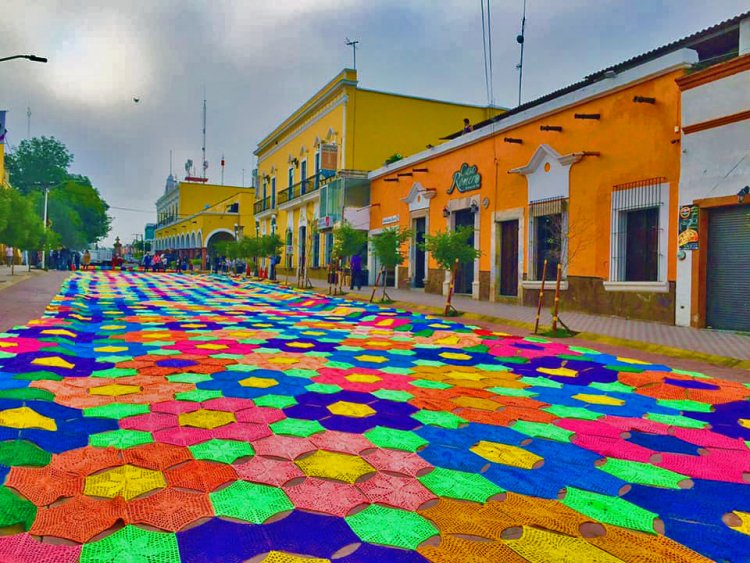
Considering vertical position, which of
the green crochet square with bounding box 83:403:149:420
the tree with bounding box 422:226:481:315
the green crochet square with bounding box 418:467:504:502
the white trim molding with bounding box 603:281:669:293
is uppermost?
the tree with bounding box 422:226:481:315

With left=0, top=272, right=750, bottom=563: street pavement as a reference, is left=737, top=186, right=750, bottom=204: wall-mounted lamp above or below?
above

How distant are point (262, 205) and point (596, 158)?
31.1 m

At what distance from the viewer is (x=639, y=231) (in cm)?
1134

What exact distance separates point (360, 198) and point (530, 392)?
20533 mm

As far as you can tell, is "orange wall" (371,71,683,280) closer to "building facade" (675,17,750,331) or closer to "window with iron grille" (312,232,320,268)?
"building facade" (675,17,750,331)

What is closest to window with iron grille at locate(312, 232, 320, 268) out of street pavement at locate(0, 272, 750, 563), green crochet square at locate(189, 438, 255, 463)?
street pavement at locate(0, 272, 750, 563)

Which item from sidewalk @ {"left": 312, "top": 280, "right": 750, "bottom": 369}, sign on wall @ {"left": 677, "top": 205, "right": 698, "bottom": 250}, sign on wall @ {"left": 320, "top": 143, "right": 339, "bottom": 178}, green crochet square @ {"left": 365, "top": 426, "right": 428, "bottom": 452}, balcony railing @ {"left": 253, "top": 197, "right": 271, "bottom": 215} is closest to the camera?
green crochet square @ {"left": 365, "top": 426, "right": 428, "bottom": 452}

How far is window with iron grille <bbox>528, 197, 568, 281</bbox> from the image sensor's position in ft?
43.0

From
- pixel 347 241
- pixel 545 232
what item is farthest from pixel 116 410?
pixel 347 241

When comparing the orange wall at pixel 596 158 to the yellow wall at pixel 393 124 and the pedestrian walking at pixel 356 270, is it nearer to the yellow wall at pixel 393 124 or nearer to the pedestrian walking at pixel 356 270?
the pedestrian walking at pixel 356 270

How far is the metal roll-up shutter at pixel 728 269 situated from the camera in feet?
30.3

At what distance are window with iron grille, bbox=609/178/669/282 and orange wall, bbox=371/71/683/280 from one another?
17cm

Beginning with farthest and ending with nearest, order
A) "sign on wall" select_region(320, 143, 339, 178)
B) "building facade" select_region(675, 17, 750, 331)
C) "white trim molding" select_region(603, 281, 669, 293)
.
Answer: "sign on wall" select_region(320, 143, 339, 178) < "white trim molding" select_region(603, 281, 669, 293) < "building facade" select_region(675, 17, 750, 331)

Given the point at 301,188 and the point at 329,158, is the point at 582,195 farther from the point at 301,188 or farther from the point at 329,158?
the point at 301,188
